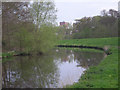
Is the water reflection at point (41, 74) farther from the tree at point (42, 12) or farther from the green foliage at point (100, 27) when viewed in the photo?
the green foliage at point (100, 27)

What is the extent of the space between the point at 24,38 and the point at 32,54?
260cm

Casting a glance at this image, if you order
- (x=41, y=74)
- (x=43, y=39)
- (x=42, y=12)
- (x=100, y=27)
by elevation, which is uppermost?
(x=42, y=12)

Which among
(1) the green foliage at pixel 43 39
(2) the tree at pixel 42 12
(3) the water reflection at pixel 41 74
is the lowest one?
(3) the water reflection at pixel 41 74

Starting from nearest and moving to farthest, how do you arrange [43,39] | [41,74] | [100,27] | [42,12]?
[41,74] → [43,39] → [42,12] → [100,27]

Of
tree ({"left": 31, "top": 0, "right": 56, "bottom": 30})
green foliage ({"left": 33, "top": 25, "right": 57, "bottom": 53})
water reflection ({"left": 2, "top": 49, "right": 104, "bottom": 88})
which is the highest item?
tree ({"left": 31, "top": 0, "right": 56, "bottom": 30})

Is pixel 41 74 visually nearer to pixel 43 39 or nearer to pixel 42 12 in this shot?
pixel 43 39

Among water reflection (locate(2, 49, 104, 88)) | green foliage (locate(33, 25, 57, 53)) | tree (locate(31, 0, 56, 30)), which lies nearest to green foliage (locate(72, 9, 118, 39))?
tree (locate(31, 0, 56, 30))

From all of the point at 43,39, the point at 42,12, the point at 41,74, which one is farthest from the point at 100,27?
the point at 41,74

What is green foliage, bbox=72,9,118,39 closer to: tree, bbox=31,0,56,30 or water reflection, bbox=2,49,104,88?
tree, bbox=31,0,56,30

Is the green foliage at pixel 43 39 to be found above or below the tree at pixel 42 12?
below

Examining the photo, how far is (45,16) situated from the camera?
1125 inches

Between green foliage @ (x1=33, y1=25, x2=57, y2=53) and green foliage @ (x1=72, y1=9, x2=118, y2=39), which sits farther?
green foliage @ (x1=72, y1=9, x2=118, y2=39)

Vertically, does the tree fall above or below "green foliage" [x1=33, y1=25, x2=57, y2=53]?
above

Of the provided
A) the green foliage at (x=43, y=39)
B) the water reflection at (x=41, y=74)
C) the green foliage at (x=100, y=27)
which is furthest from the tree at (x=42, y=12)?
the green foliage at (x=100, y=27)
